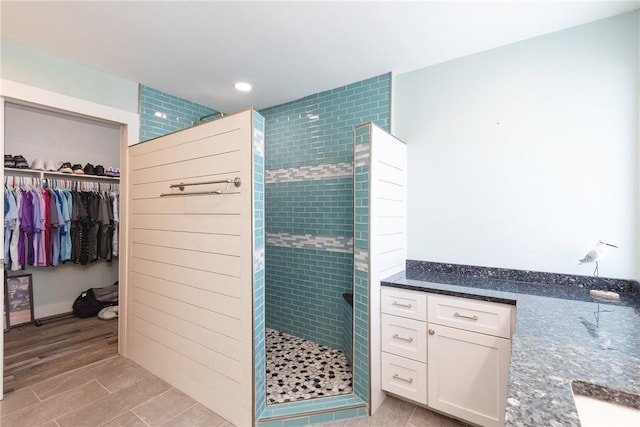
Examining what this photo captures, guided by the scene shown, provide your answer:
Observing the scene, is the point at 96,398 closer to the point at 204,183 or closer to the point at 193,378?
the point at 193,378

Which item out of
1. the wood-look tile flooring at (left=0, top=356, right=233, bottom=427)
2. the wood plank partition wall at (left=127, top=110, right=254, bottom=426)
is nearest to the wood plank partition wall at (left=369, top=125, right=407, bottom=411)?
the wood plank partition wall at (left=127, top=110, right=254, bottom=426)

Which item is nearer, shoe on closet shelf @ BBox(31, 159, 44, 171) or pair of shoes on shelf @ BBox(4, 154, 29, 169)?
pair of shoes on shelf @ BBox(4, 154, 29, 169)

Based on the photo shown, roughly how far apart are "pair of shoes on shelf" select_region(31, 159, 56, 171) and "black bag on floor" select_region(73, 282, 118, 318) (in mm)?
1537

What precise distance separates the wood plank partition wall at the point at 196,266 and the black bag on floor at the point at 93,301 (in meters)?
1.56

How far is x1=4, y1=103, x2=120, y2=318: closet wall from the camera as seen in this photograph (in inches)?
132

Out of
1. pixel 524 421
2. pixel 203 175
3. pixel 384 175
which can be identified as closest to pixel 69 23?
pixel 203 175

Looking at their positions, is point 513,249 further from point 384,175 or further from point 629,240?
point 384,175

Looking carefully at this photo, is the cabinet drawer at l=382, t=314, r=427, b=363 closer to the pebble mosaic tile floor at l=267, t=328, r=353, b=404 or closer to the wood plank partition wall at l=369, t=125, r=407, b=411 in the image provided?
the wood plank partition wall at l=369, t=125, r=407, b=411

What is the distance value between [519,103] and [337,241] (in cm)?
170

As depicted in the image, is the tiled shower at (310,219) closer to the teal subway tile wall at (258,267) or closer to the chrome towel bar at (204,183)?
the teal subway tile wall at (258,267)

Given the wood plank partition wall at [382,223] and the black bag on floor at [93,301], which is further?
the black bag on floor at [93,301]

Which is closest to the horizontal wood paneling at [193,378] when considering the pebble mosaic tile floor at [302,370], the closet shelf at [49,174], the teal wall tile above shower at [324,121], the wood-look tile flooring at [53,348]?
the pebble mosaic tile floor at [302,370]

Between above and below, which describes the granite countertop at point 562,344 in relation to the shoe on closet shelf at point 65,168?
below

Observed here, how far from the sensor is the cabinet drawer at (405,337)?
6.00 feet
